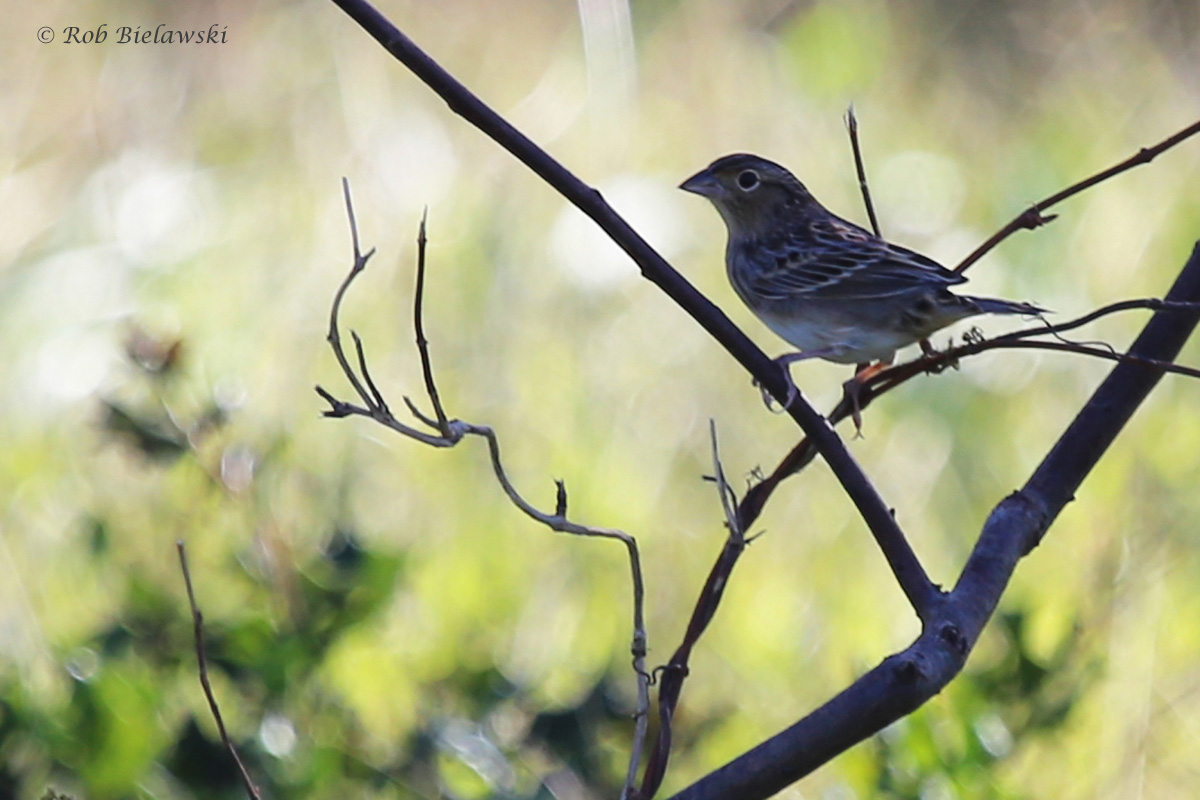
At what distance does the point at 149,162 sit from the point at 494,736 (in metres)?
3.00

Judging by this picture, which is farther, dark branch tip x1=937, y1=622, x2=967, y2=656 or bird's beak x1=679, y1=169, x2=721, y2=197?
bird's beak x1=679, y1=169, x2=721, y2=197

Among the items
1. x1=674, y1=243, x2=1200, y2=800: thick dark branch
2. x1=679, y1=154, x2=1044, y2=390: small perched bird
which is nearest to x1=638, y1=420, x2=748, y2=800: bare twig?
x1=674, y1=243, x2=1200, y2=800: thick dark branch

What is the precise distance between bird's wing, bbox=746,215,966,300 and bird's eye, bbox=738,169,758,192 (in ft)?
0.34

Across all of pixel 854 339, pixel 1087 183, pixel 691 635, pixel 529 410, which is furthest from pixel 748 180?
pixel 691 635

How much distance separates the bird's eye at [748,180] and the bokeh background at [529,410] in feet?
2.66

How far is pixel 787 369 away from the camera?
1521mm

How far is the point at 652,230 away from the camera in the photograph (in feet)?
14.0

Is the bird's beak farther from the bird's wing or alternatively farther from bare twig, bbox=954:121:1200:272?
bare twig, bbox=954:121:1200:272

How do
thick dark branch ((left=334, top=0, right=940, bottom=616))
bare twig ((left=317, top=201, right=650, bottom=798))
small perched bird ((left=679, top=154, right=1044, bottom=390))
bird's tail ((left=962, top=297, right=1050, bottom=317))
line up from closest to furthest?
thick dark branch ((left=334, top=0, right=940, bottom=616))
bare twig ((left=317, top=201, right=650, bottom=798))
bird's tail ((left=962, top=297, right=1050, bottom=317))
small perched bird ((left=679, top=154, right=1044, bottom=390))

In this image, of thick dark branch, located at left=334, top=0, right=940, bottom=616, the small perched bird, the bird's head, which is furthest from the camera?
the bird's head

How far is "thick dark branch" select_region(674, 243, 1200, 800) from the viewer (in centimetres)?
114

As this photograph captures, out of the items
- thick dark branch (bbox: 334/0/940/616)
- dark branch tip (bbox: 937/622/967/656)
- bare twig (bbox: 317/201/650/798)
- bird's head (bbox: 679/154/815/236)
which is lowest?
bare twig (bbox: 317/201/650/798)

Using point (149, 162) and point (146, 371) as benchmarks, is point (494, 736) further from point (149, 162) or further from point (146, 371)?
point (149, 162)

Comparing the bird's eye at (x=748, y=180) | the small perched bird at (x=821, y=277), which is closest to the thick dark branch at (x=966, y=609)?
the small perched bird at (x=821, y=277)
